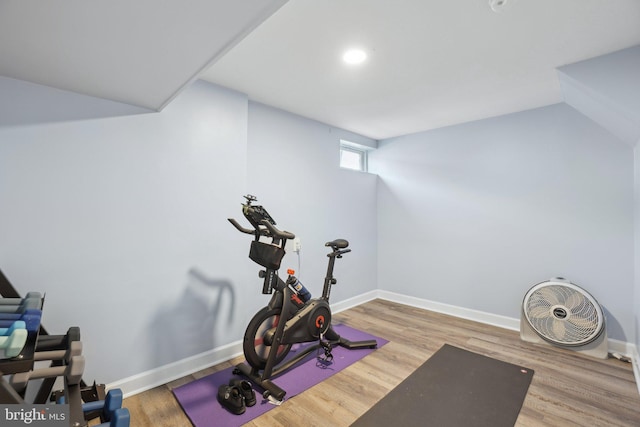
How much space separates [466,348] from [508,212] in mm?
1634

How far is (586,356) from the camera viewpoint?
2.59 m

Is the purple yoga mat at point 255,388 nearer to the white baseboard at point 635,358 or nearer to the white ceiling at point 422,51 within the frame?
the white baseboard at point 635,358

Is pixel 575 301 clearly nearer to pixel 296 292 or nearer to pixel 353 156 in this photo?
pixel 296 292

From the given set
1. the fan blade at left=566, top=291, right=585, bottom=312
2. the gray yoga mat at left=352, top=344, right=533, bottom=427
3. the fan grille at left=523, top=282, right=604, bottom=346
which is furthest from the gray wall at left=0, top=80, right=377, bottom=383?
the fan blade at left=566, top=291, right=585, bottom=312

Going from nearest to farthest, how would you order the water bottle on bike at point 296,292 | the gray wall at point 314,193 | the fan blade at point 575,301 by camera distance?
the water bottle on bike at point 296,292 → the fan blade at point 575,301 → the gray wall at point 314,193

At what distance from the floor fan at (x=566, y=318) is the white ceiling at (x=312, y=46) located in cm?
191

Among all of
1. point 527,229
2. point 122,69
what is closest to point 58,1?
point 122,69

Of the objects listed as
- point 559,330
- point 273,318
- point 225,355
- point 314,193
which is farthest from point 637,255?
point 225,355

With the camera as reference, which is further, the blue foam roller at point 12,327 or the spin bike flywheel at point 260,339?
the spin bike flywheel at point 260,339

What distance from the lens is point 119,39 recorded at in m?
1.22

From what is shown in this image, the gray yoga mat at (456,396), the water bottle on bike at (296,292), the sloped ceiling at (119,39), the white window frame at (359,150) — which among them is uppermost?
the white window frame at (359,150)

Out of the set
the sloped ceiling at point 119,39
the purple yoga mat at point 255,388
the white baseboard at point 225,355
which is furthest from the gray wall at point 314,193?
the sloped ceiling at point 119,39

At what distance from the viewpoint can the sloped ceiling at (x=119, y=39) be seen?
103cm

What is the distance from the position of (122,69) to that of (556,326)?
4.03 meters
